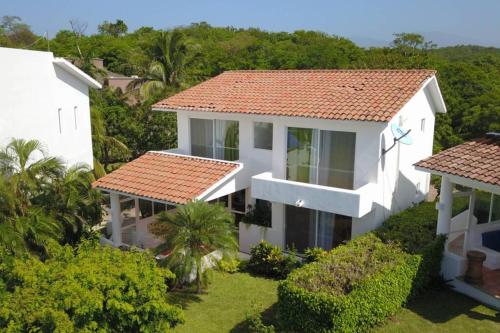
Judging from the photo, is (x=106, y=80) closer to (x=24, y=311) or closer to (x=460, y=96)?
(x=460, y=96)

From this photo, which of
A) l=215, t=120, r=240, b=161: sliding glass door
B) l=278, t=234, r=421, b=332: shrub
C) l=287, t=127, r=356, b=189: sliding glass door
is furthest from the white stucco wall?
l=215, t=120, r=240, b=161: sliding glass door

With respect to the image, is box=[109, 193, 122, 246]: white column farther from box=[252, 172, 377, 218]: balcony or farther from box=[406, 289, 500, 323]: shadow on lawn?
box=[406, 289, 500, 323]: shadow on lawn

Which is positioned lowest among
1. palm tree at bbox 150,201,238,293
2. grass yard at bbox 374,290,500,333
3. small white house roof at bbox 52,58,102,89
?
grass yard at bbox 374,290,500,333

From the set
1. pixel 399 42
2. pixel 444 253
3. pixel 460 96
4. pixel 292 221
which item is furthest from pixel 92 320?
pixel 399 42

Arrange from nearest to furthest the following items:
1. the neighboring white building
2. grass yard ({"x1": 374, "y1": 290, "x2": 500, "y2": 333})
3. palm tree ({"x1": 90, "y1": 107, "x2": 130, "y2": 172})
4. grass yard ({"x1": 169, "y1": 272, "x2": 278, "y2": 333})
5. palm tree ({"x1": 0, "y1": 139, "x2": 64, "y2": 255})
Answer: grass yard ({"x1": 374, "y1": 290, "x2": 500, "y2": 333})
grass yard ({"x1": 169, "y1": 272, "x2": 278, "y2": 333})
palm tree ({"x1": 0, "y1": 139, "x2": 64, "y2": 255})
the neighboring white building
palm tree ({"x1": 90, "y1": 107, "x2": 130, "y2": 172})

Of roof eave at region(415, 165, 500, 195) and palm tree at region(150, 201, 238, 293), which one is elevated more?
roof eave at region(415, 165, 500, 195)

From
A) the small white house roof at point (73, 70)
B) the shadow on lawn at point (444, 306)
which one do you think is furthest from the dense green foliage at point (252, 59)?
the shadow on lawn at point (444, 306)

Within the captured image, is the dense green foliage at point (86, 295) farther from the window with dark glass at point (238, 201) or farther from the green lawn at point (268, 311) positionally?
the window with dark glass at point (238, 201)

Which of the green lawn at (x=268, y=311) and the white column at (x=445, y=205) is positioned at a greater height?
the white column at (x=445, y=205)
